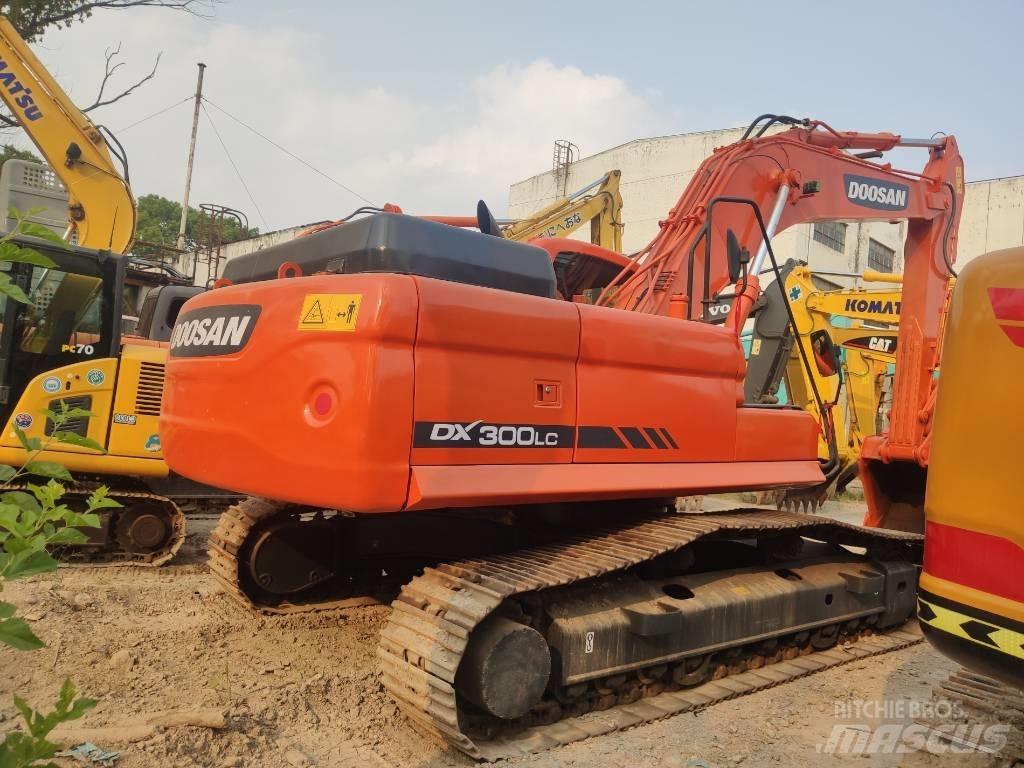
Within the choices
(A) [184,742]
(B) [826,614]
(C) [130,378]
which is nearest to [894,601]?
(B) [826,614]

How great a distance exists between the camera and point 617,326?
3.55 m

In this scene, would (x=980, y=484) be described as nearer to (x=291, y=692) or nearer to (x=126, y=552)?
(x=291, y=692)

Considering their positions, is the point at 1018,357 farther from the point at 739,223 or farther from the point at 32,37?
the point at 32,37

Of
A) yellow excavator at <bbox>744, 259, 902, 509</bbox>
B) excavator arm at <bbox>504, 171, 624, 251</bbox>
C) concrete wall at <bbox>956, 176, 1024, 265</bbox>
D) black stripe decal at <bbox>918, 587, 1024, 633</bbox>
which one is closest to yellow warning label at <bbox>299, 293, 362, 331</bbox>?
black stripe decal at <bbox>918, 587, 1024, 633</bbox>

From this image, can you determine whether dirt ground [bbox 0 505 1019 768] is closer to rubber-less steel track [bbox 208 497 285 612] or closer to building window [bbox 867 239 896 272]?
rubber-less steel track [bbox 208 497 285 612]

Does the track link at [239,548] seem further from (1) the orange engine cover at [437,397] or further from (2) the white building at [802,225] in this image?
(2) the white building at [802,225]

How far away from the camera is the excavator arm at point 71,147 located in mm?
7785

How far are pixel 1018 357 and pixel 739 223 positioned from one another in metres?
2.81

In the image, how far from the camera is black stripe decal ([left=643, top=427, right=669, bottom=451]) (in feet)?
12.0

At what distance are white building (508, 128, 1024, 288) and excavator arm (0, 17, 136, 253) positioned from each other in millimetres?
14423

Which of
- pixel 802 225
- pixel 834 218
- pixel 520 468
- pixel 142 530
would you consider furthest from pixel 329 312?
pixel 802 225

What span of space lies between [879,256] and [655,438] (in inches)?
906

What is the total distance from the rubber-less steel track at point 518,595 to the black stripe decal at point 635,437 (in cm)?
45

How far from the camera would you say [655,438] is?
367 cm
